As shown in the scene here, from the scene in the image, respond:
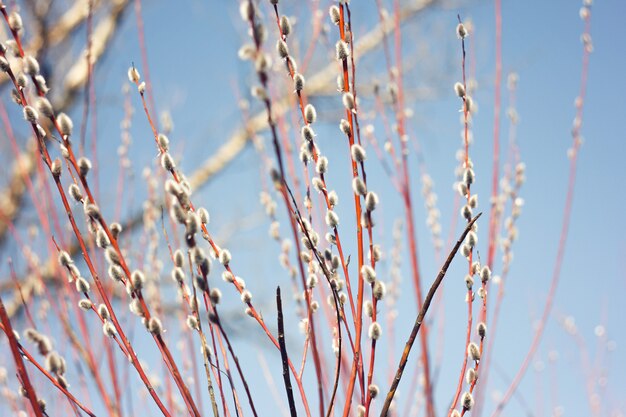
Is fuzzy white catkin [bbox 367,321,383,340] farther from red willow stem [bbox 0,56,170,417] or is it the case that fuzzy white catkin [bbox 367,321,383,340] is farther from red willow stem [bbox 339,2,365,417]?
red willow stem [bbox 0,56,170,417]

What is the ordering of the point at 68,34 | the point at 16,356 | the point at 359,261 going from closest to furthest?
the point at 16,356 → the point at 359,261 → the point at 68,34

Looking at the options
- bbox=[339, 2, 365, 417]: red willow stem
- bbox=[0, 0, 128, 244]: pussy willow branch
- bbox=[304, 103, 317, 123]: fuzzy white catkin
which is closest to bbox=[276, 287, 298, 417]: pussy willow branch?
bbox=[339, 2, 365, 417]: red willow stem

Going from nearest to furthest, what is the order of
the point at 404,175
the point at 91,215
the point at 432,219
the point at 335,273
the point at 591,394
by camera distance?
the point at 91,215
the point at 335,273
the point at 404,175
the point at 432,219
the point at 591,394

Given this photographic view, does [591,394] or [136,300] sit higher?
[591,394]

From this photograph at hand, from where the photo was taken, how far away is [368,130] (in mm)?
1201

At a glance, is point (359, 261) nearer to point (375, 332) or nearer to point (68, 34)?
point (375, 332)

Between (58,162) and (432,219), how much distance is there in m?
0.86

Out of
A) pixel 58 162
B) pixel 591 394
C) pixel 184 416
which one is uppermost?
pixel 591 394

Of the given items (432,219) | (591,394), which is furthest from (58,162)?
(591,394)

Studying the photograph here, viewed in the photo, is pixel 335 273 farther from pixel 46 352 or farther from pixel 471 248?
pixel 46 352

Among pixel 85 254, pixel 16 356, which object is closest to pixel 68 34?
pixel 85 254

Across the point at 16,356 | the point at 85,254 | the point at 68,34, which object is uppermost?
the point at 68,34

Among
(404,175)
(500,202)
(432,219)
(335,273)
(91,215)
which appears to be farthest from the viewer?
(432,219)

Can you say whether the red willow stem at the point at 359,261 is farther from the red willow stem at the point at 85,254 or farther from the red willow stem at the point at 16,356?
the red willow stem at the point at 16,356
